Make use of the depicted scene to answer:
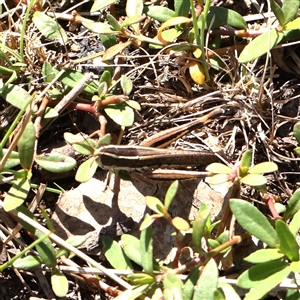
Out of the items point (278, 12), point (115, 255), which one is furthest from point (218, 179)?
point (278, 12)

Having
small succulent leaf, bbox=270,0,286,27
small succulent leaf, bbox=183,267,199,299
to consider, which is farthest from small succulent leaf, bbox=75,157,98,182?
small succulent leaf, bbox=270,0,286,27

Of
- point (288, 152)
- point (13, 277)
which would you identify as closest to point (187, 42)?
point (288, 152)

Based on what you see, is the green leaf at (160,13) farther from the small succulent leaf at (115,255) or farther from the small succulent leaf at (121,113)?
the small succulent leaf at (115,255)

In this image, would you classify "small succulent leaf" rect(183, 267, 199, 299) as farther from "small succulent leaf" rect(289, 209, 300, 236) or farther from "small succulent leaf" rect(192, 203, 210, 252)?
"small succulent leaf" rect(289, 209, 300, 236)

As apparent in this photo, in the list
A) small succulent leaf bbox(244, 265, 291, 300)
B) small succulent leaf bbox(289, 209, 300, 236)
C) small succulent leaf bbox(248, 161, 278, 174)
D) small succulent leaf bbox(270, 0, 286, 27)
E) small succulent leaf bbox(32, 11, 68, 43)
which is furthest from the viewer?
small succulent leaf bbox(32, 11, 68, 43)

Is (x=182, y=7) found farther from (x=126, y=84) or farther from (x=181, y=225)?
(x=181, y=225)
